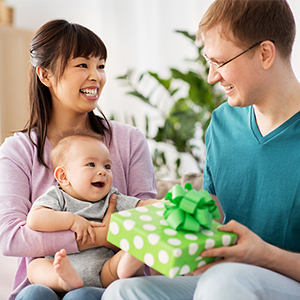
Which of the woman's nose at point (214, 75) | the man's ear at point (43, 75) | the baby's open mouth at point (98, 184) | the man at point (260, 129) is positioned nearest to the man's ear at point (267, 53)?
the man at point (260, 129)

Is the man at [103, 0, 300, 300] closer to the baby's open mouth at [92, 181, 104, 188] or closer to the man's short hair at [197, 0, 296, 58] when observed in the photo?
the man's short hair at [197, 0, 296, 58]

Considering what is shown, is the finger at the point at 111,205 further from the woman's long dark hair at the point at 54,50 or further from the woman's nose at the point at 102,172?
the woman's long dark hair at the point at 54,50

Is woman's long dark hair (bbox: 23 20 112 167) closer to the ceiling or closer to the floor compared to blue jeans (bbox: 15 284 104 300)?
closer to the ceiling

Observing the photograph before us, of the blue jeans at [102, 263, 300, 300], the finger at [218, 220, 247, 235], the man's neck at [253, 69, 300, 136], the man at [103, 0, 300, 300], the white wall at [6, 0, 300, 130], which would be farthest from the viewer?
the white wall at [6, 0, 300, 130]

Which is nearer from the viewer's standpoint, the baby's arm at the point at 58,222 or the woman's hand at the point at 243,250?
the woman's hand at the point at 243,250

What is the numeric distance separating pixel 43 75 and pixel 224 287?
1.07 m

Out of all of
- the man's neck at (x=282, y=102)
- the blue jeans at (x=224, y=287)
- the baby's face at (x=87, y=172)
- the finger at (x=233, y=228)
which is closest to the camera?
the blue jeans at (x=224, y=287)

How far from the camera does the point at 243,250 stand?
1.08 meters

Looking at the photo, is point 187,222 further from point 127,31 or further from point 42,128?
point 127,31

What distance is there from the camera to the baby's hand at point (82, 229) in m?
1.35

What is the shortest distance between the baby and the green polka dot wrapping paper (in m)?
0.13

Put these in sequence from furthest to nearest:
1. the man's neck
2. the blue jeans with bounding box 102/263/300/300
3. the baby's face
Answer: the baby's face
the man's neck
the blue jeans with bounding box 102/263/300/300

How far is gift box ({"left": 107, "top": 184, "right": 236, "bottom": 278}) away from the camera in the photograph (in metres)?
1.01

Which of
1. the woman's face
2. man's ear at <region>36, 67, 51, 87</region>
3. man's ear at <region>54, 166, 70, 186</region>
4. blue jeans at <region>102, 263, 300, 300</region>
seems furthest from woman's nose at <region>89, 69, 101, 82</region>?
blue jeans at <region>102, 263, 300, 300</region>
